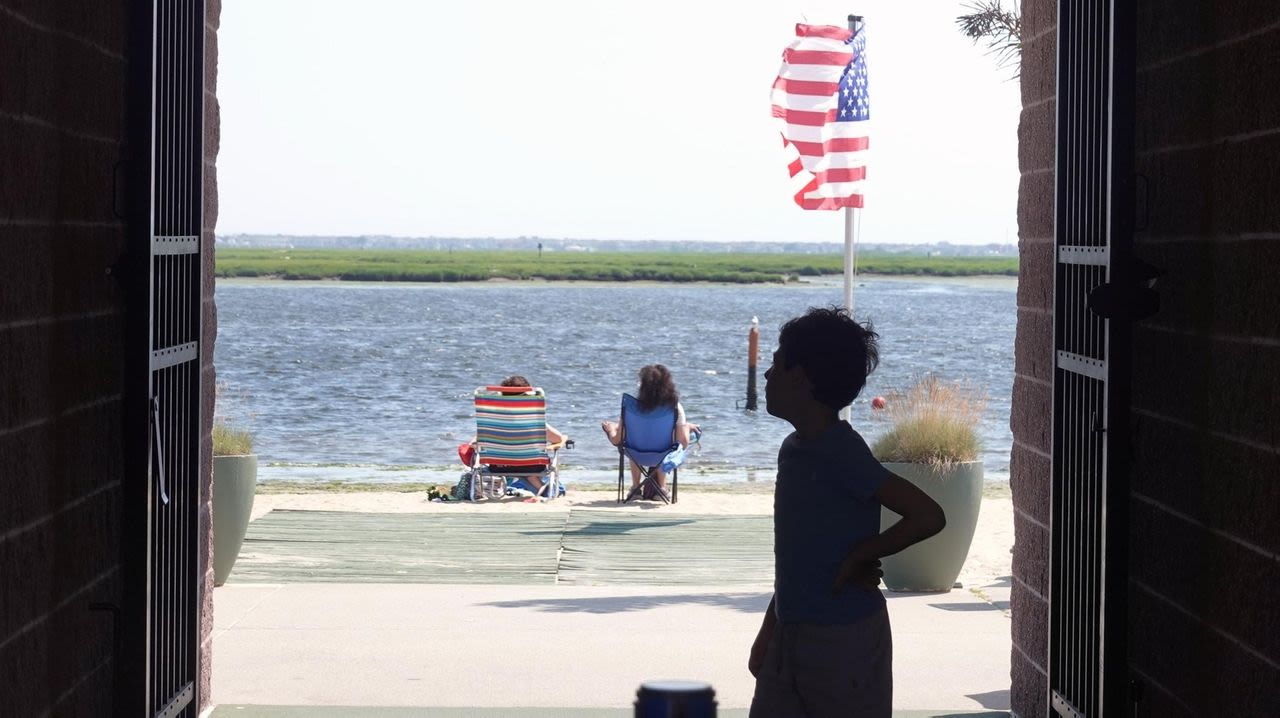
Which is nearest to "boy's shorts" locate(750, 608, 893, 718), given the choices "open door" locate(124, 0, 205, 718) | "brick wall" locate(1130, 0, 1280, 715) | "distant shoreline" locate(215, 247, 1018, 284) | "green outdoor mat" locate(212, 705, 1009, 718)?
"brick wall" locate(1130, 0, 1280, 715)

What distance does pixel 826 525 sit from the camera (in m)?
3.79

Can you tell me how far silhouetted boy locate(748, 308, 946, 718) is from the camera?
147 inches

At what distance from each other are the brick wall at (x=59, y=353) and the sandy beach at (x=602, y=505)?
804 cm

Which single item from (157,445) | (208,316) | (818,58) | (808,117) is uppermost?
(818,58)

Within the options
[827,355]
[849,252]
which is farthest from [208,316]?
[849,252]

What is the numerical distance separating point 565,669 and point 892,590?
116 inches

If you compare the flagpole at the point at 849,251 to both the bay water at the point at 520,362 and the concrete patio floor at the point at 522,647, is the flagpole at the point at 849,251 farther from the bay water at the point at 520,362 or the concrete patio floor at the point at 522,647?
the concrete patio floor at the point at 522,647

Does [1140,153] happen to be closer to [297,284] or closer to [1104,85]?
[1104,85]

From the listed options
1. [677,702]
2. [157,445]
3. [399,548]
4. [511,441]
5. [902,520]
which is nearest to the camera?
[677,702]

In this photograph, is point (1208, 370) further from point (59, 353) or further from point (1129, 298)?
point (59, 353)

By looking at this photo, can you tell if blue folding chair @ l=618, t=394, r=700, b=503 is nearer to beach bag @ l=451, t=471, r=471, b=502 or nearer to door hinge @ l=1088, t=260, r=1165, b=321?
beach bag @ l=451, t=471, r=471, b=502

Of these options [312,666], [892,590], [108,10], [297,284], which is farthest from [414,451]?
[297,284]

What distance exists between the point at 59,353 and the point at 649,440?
1133 centimetres

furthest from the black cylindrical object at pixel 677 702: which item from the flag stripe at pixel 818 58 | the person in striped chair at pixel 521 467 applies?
the person in striped chair at pixel 521 467
